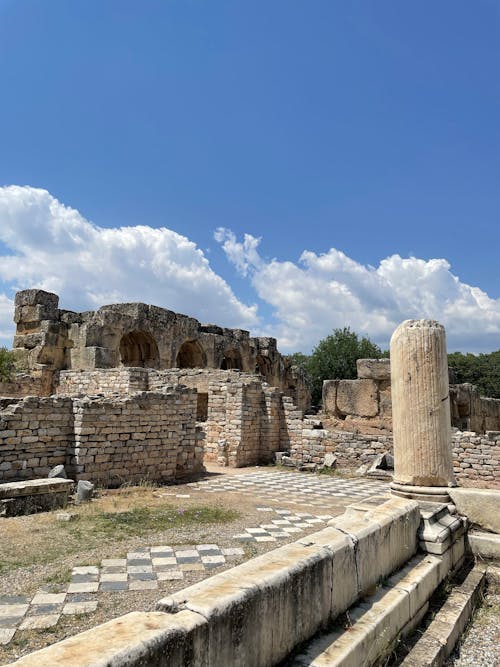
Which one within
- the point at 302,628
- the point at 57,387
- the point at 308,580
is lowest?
the point at 302,628

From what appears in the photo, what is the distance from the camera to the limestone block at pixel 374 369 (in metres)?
15.4

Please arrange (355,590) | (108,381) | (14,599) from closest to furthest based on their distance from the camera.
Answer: (355,590) → (14,599) → (108,381)

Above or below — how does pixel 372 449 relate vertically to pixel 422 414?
below

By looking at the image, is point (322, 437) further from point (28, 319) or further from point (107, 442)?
point (28, 319)

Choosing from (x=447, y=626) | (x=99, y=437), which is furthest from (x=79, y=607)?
(x=99, y=437)

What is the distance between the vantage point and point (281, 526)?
7.00 m

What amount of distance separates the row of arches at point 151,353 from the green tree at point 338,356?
1551 centimetres

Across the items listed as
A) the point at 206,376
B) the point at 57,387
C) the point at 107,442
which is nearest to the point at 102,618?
the point at 107,442

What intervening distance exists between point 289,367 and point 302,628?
29.1m

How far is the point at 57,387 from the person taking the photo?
61.0ft

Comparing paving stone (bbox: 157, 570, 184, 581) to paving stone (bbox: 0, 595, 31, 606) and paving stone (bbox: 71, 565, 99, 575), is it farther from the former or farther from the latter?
paving stone (bbox: 0, 595, 31, 606)

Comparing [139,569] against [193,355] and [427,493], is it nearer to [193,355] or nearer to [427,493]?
[427,493]

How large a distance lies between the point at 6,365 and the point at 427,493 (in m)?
15.7

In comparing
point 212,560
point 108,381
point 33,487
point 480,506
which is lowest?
point 212,560
